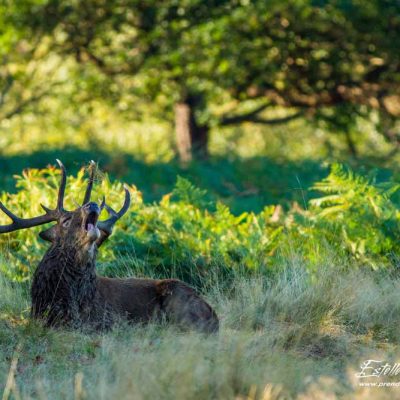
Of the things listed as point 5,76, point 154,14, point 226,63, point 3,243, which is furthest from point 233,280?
Answer: point 5,76

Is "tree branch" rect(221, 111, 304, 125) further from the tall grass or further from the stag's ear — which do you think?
the stag's ear

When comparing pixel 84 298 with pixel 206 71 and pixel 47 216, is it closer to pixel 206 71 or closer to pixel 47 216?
pixel 47 216

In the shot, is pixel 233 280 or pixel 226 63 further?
pixel 226 63

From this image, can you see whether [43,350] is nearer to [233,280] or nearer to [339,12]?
[233,280]

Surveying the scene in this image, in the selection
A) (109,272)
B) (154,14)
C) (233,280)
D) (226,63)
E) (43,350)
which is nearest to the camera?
(43,350)

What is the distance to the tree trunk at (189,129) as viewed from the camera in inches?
876

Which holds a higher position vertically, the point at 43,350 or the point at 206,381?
the point at 206,381

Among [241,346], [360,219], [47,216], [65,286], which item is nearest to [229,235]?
[360,219]

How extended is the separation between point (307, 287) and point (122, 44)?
531 inches

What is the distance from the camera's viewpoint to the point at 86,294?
792 cm

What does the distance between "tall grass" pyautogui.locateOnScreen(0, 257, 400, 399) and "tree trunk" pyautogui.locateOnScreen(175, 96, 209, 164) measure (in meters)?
13.1

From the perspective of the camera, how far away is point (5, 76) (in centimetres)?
2233

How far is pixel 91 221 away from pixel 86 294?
2.02ft

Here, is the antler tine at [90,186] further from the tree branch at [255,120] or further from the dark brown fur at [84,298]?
the tree branch at [255,120]
